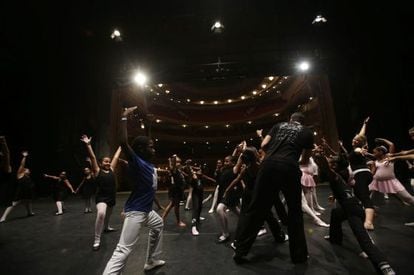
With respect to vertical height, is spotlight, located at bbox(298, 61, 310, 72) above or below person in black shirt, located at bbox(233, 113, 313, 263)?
above

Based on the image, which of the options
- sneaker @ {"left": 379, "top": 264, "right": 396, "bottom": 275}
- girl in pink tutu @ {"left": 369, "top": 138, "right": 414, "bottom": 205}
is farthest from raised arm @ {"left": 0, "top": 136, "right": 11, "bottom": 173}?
Result: girl in pink tutu @ {"left": 369, "top": 138, "right": 414, "bottom": 205}

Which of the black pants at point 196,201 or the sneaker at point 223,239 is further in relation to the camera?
the black pants at point 196,201

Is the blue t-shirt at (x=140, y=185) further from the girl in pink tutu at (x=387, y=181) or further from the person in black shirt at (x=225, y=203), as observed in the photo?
the girl in pink tutu at (x=387, y=181)

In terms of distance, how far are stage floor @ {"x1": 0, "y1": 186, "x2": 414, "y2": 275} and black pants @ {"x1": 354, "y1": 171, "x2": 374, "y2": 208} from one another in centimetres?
70

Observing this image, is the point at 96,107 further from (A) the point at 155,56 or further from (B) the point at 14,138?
(A) the point at 155,56

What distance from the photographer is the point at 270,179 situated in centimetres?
291

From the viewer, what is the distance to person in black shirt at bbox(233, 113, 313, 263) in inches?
114

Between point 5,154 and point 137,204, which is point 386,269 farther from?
point 5,154

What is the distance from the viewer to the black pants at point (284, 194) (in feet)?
9.48

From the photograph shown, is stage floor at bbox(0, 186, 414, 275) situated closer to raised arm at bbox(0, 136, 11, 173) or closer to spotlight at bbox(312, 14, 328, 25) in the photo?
raised arm at bbox(0, 136, 11, 173)

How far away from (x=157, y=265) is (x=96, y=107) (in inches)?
481

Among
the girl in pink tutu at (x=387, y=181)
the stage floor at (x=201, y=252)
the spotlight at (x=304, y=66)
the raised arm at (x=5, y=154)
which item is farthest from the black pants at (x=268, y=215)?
the spotlight at (x=304, y=66)

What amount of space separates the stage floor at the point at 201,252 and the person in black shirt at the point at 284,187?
13.9 inches

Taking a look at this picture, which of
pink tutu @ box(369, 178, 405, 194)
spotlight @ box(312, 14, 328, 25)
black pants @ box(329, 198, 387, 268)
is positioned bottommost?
black pants @ box(329, 198, 387, 268)
